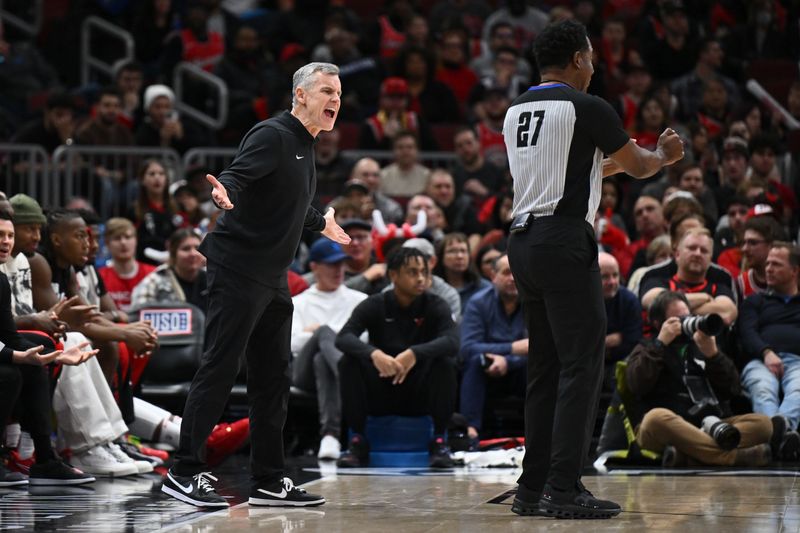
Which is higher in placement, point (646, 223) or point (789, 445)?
point (646, 223)

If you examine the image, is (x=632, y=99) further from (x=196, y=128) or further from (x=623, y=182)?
(x=196, y=128)

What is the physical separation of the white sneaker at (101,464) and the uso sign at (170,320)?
1953 millimetres

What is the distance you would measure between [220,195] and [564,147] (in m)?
1.39

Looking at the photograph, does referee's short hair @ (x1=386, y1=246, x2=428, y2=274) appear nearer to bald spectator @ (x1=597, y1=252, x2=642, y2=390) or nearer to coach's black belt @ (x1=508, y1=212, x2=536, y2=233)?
bald spectator @ (x1=597, y1=252, x2=642, y2=390)

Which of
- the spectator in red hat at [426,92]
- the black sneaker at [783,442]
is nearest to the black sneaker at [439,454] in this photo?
the black sneaker at [783,442]

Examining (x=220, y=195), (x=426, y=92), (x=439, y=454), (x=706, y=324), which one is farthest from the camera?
(x=426, y=92)

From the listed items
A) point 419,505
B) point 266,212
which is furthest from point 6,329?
point 419,505

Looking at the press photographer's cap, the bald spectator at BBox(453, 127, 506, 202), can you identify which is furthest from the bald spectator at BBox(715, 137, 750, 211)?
the press photographer's cap

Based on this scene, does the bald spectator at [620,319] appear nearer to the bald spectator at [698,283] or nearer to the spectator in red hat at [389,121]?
the bald spectator at [698,283]

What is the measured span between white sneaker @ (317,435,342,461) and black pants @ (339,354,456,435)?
145mm

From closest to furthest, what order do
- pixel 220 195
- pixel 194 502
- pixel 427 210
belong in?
pixel 220 195, pixel 194 502, pixel 427 210

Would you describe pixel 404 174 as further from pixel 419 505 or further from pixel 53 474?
pixel 419 505

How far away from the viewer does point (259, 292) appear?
577 cm

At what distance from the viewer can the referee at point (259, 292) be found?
574 centimetres
